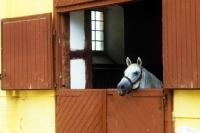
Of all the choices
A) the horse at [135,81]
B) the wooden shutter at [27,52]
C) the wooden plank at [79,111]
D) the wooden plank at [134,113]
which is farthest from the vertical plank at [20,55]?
the horse at [135,81]

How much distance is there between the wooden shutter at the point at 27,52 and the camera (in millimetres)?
7551

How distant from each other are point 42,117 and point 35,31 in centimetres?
141

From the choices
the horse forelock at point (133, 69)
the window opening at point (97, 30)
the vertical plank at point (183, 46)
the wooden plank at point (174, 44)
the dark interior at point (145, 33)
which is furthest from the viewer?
the dark interior at point (145, 33)

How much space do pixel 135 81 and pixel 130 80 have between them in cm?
10

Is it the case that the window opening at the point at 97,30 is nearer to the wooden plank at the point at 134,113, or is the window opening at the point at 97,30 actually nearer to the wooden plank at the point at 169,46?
the wooden plank at the point at 134,113

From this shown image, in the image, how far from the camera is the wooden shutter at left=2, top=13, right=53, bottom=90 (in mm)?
7551

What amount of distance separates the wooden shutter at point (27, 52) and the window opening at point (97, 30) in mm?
2545

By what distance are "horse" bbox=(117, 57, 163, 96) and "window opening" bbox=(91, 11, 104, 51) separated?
10.7ft

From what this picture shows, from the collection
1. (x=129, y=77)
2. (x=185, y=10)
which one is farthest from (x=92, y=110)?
(x=185, y=10)

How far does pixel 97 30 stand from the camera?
404 inches

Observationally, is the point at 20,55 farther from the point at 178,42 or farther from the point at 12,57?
the point at 178,42

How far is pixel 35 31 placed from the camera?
7.68 metres

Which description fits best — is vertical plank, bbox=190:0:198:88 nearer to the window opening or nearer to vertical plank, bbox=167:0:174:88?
vertical plank, bbox=167:0:174:88

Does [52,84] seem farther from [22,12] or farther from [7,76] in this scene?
[22,12]
